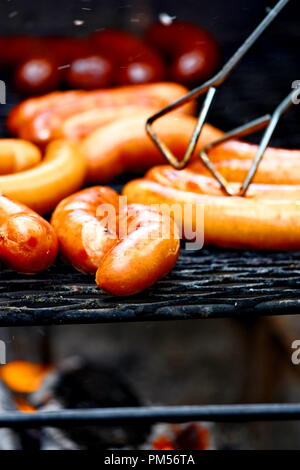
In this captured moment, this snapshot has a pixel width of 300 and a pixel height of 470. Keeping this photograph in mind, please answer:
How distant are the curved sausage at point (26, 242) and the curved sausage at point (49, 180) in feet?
0.56

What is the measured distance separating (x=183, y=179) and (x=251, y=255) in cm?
22

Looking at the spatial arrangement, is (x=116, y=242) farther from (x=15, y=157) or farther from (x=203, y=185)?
(x=15, y=157)

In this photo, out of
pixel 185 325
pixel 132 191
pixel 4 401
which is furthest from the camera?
pixel 185 325

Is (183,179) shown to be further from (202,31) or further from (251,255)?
(202,31)

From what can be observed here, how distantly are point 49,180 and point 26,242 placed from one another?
0.99 ft

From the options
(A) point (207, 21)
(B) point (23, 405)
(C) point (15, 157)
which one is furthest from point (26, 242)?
(A) point (207, 21)

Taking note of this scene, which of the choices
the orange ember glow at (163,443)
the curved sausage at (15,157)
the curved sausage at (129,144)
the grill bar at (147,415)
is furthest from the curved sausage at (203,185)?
the orange ember glow at (163,443)

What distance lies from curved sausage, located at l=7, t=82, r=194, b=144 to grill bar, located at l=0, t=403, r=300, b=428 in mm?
810

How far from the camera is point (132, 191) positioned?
1179mm

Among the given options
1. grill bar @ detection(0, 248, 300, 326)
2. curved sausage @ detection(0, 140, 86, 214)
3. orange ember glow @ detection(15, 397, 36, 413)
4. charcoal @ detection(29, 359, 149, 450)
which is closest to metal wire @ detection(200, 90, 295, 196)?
grill bar @ detection(0, 248, 300, 326)

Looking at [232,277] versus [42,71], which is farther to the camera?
[42,71]

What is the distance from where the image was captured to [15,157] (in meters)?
1.27
